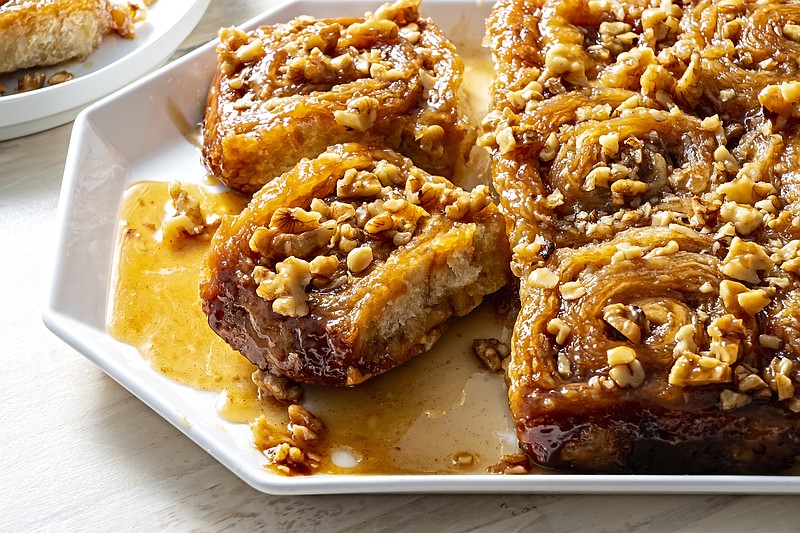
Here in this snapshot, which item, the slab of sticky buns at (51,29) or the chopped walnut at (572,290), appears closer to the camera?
the chopped walnut at (572,290)

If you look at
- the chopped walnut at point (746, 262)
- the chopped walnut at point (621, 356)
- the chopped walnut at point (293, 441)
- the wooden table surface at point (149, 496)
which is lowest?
the wooden table surface at point (149, 496)

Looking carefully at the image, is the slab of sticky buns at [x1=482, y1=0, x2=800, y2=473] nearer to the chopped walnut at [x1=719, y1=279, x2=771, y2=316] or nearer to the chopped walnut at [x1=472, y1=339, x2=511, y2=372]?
the chopped walnut at [x1=719, y1=279, x2=771, y2=316]

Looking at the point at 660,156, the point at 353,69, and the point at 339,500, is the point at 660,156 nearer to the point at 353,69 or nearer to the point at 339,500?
the point at 353,69

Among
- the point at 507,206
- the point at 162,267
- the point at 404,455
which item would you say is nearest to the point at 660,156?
the point at 507,206

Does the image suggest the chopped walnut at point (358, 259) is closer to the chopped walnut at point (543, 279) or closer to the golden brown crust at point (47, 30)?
the chopped walnut at point (543, 279)

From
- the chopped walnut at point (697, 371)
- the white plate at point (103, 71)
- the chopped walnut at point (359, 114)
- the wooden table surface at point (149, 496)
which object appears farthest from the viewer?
the white plate at point (103, 71)

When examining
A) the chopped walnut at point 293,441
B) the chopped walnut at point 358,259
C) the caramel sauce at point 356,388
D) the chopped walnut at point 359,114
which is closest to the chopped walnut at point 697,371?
the caramel sauce at point 356,388
